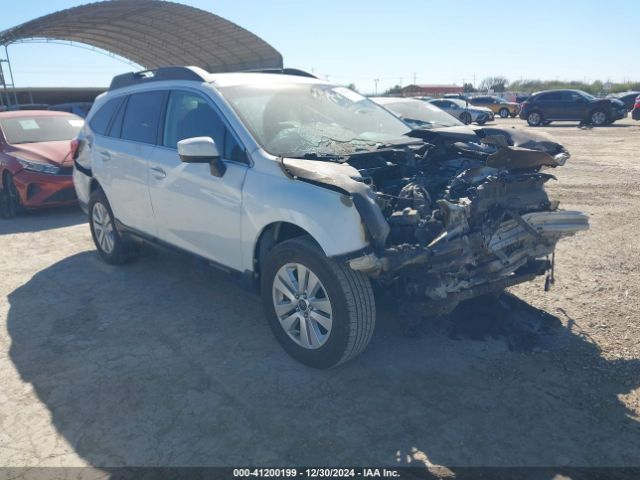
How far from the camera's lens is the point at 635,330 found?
3834 mm

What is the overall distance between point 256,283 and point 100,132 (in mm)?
3098

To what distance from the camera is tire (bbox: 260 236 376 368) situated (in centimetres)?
313

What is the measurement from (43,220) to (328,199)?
7.08 meters

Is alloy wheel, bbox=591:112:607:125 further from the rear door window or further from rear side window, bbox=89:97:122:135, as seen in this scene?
rear side window, bbox=89:97:122:135

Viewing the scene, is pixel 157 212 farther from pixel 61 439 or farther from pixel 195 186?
pixel 61 439

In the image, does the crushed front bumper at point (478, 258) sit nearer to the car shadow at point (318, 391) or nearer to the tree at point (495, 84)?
the car shadow at point (318, 391)

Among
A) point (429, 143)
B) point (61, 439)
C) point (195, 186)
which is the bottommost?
point (61, 439)

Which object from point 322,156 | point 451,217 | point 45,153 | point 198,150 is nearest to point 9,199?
point 45,153

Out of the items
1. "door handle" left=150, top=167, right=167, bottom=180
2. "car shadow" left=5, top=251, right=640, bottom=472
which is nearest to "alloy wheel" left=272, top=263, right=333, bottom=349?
"car shadow" left=5, top=251, right=640, bottom=472

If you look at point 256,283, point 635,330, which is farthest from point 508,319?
point 256,283

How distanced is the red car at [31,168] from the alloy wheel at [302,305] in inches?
248

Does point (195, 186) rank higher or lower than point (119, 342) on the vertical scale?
higher

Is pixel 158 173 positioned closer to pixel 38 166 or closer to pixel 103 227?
pixel 103 227

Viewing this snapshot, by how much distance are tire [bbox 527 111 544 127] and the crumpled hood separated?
22.8 metres
